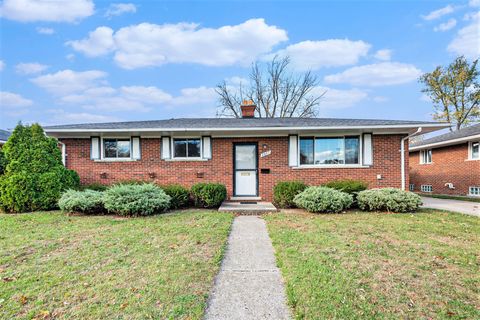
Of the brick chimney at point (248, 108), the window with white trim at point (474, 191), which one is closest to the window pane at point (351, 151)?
the brick chimney at point (248, 108)

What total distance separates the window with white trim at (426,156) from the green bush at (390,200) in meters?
10.0

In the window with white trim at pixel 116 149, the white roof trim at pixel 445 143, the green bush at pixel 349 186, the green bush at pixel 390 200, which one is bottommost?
the green bush at pixel 390 200

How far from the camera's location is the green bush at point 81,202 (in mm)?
6955

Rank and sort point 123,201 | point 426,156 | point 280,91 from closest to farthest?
point 123,201
point 426,156
point 280,91

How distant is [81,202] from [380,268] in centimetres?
733

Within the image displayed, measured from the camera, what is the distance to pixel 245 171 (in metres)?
9.41

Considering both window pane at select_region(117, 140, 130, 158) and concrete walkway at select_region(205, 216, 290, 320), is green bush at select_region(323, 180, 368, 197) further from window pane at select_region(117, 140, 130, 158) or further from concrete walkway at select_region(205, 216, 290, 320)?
window pane at select_region(117, 140, 130, 158)

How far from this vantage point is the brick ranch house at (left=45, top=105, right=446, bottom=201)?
9016 millimetres

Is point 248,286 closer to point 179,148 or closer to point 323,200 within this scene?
point 323,200

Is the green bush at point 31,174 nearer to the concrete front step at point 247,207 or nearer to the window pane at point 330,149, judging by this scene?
the concrete front step at point 247,207

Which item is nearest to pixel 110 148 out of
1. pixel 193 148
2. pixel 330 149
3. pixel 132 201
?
pixel 193 148

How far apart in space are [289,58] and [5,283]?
27425 millimetres

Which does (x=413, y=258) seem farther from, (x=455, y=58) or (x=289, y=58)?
(x=455, y=58)

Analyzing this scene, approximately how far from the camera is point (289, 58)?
1027 inches
